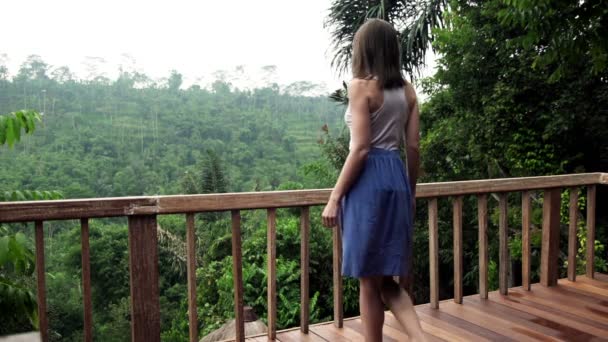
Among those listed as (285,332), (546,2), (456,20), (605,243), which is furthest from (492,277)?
(285,332)

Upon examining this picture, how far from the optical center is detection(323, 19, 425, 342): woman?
190 cm

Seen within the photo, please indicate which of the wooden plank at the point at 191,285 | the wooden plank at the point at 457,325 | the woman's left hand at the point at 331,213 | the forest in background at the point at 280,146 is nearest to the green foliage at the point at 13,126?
the forest in background at the point at 280,146

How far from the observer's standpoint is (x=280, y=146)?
30.0m

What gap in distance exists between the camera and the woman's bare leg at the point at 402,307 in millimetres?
1979

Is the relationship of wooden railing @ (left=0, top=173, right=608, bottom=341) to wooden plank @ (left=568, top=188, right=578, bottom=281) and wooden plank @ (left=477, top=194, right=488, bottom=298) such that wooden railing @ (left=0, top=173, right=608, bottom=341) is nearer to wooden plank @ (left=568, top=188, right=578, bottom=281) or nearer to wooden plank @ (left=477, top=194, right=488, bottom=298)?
wooden plank @ (left=477, top=194, right=488, bottom=298)

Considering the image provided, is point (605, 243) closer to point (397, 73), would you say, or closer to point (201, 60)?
point (397, 73)

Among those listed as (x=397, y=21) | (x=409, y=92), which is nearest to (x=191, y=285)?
(x=409, y=92)

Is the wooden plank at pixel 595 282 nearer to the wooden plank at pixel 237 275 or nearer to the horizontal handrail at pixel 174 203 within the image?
the horizontal handrail at pixel 174 203

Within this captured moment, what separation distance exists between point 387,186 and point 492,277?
9.38 m

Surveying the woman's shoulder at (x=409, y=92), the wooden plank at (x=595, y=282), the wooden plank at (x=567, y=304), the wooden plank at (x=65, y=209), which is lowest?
the wooden plank at (x=595, y=282)

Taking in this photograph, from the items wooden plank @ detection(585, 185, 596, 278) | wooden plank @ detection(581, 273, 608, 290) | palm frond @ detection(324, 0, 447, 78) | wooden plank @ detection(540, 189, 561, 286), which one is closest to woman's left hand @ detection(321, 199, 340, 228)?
wooden plank @ detection(540, 189, 561, 286)

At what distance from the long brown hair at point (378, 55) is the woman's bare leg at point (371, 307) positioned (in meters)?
0.72

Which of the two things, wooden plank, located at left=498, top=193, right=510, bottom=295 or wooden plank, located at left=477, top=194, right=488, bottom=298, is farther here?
wooden plank, located at left=498, top=193, right=510, bottom=295

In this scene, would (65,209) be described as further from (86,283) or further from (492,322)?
(492,322)
